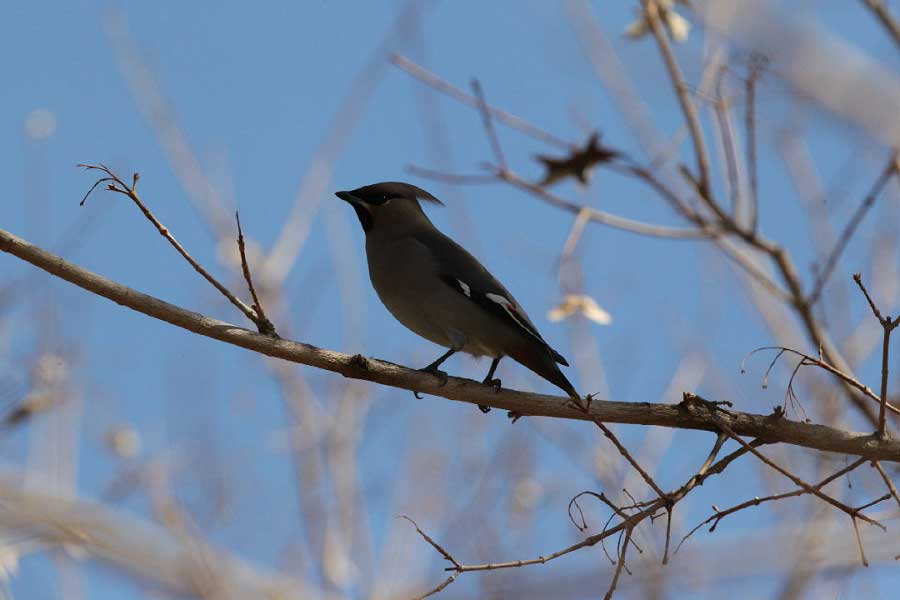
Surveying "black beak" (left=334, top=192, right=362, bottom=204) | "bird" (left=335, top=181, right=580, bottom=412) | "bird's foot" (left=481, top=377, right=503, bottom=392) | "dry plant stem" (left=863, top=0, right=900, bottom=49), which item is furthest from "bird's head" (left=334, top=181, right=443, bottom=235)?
"dry plant stem" (left=863, top=0, right=900, bottom=49)

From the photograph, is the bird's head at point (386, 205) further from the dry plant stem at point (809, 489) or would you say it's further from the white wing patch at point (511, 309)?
the dry plant stem at point (809, 489)

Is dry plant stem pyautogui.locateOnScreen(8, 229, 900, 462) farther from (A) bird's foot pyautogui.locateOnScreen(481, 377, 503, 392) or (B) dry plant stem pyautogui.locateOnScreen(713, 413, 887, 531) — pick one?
(B) dry plant stem pyautogui.locateOnScreen(713, 413, 887, 531)

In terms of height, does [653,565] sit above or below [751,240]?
below

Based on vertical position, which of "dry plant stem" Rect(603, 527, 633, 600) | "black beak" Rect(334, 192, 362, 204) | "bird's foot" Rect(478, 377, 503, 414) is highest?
"black beak" Rect(334, 192, 362, 204)

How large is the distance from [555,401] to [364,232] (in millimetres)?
2319

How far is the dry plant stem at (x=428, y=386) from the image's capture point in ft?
13.1

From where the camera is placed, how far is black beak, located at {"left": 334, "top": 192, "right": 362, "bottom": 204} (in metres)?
6.43

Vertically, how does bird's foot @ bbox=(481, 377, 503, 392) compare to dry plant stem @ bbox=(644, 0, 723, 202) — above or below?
below

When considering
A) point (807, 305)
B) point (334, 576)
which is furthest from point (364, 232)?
point (334, 576)

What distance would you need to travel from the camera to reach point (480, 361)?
6145mm

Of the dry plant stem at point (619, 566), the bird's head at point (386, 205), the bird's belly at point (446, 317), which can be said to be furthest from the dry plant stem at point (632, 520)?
the bird's head at point (386, 205)

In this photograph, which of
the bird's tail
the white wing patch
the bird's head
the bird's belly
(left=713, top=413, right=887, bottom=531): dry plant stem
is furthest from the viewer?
the bird's head

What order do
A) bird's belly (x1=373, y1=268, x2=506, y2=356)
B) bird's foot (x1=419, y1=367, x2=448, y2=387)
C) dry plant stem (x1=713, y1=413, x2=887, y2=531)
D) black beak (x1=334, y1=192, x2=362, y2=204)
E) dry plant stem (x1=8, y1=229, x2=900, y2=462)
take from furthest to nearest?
black beak (x1=334, y1=192, x2=362, y2=204) → bird's belly (x1=373, y1=268, x2=506, y2=356) → bird's foot (x1=419, y1=367, x2=448, y2=387) → dry plant stem (x1=8, y1=229, x2=900, y2=462) → dry plant stem (x1=713, y1=413, x2=887, y2=531)

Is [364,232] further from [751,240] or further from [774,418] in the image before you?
[774,418]
